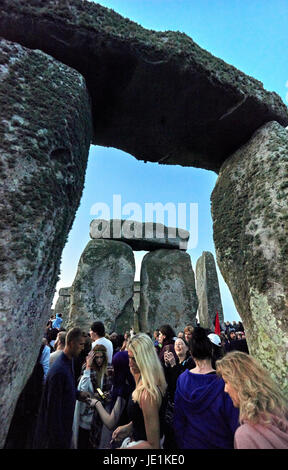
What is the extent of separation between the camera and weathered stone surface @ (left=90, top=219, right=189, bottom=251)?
1119 centimetres

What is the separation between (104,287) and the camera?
9.83 m

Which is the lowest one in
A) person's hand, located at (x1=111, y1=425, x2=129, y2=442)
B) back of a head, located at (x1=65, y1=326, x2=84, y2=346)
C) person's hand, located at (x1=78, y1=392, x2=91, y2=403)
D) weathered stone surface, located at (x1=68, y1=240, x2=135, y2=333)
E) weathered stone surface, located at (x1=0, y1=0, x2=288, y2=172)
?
person's hand, located at (x1=111, y1=425, x2=129, y2=442)

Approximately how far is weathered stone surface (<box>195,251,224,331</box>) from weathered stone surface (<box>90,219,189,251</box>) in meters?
1.50

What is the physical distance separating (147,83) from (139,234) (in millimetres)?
9373

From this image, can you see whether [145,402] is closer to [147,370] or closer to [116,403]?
[147,370]

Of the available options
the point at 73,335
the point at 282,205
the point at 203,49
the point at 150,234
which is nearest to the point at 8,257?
the point at 73,335

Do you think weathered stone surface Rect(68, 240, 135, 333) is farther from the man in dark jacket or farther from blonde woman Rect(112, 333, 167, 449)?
blonde woman Rect(112, 333, 167, 449)

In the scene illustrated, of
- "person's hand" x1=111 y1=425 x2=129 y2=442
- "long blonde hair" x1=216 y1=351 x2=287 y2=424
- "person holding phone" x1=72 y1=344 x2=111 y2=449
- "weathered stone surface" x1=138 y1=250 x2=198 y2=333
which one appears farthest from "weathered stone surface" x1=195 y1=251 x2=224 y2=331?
"long blonde hair" x1=216 y1=351 x2=287 y2=424

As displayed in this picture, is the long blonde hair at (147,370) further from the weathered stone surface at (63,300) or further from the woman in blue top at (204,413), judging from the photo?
the weathered stone surface at (63,300)

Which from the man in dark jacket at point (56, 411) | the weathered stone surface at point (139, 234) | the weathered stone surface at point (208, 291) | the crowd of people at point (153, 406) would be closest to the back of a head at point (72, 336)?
the crowd of people at point (153, 406)

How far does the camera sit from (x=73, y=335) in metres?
2.10

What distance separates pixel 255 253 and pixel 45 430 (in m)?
1.75

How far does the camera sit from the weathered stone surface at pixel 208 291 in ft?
38.0

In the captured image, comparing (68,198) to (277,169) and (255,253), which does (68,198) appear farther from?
(277,169)
